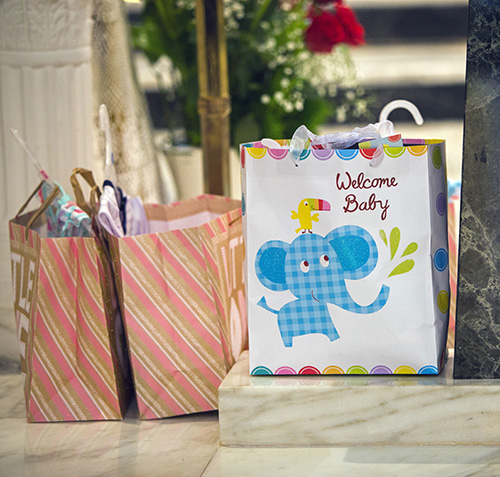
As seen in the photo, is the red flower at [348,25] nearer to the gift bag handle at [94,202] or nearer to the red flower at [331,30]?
the red flower at [331,30]

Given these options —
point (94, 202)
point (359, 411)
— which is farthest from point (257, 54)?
point (359, 411)

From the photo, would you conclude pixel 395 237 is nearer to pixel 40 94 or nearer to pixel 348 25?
pixel 40 94

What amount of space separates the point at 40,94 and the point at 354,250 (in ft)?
2.06

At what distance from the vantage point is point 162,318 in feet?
3.24

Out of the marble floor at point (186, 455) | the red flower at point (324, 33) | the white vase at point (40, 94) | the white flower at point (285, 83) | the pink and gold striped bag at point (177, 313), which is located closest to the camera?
the marble floor at point (186, 455)

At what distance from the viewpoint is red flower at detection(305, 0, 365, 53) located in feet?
5.49

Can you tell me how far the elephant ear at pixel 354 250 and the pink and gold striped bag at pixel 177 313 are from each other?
180mm

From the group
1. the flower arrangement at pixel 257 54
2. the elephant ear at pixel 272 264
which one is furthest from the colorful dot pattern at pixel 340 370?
the flower arrangement at pixel 257 54

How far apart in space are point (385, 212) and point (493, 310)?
6.9 inches

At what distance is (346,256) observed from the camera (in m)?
0.90

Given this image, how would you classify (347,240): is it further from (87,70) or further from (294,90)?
(294,90)

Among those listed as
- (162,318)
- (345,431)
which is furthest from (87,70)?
(345,431)

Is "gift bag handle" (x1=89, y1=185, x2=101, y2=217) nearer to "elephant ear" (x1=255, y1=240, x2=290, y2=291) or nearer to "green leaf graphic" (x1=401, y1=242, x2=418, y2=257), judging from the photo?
"elephant ear" (x1=255, y1=240, x2=290, y2=291)

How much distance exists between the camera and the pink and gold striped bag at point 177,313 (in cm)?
97
